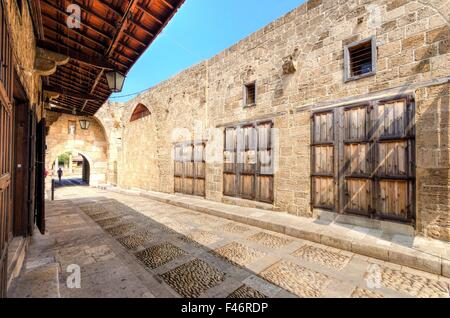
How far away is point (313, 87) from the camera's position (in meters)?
5.07

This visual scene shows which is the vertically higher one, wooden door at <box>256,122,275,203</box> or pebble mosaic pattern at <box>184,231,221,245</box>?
wooden door at <box>256,122,275,203</box>

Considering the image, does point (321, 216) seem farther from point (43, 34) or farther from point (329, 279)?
point (43, 34)

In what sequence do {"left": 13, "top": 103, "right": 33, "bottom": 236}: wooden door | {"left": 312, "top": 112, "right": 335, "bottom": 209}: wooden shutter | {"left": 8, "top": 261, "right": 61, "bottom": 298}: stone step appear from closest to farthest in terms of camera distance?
{"left": 8, "top": 261, "right": 61, "bottom": 298}: stone step, {"left": 13, "top": 103, "right": 33, "bottom": 236}: wooden door, {"left": 312, "top": 112, "right": 335, "bottom": 209}: wooden shutter

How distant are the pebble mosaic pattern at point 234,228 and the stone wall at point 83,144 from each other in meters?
12.6

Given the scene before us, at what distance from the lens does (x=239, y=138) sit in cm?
664

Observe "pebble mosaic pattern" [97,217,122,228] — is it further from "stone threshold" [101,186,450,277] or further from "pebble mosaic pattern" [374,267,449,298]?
"pebble mosaic pattern" [374,267,449,298]

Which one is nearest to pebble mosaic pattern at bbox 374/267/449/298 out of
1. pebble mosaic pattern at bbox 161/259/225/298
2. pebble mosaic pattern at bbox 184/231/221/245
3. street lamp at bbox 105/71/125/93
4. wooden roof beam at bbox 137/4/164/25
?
pebble mosaic pattern at bbox 161/259/225/298

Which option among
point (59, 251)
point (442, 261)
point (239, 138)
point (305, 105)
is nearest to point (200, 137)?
point (239, 138)

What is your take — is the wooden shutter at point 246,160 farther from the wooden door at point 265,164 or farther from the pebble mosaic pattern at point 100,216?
the pebble mosaic pattern at point 100,216

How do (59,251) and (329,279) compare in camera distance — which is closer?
(329,279)

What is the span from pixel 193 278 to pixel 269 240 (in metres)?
1.87

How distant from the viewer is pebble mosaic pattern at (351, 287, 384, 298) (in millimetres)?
2281

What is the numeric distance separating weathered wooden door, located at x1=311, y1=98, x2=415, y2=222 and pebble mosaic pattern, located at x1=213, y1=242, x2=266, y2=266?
231 centimetres
